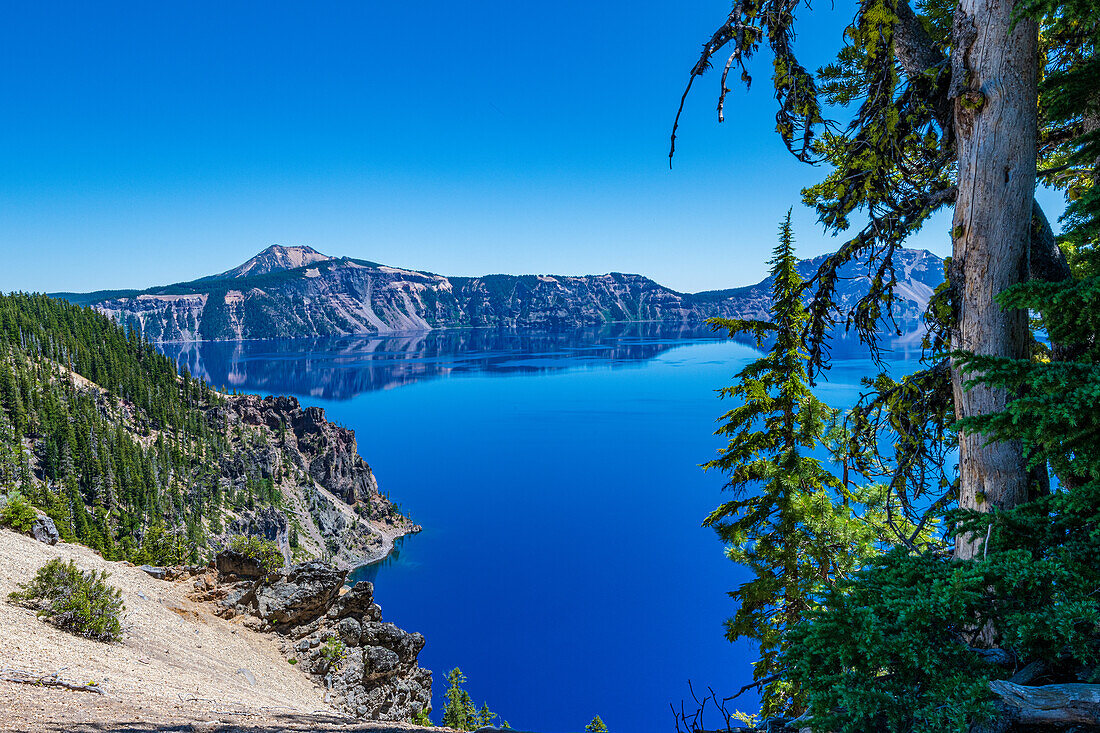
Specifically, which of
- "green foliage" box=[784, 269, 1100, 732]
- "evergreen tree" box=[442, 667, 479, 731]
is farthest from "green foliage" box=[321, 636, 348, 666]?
"evergreen tree" box=[442, 667, 479, 731]

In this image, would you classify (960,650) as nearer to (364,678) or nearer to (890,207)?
(890,207)

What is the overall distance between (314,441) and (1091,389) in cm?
12042

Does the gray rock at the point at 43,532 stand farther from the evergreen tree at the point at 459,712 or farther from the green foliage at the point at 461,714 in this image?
the green foliage at the point at 461,714

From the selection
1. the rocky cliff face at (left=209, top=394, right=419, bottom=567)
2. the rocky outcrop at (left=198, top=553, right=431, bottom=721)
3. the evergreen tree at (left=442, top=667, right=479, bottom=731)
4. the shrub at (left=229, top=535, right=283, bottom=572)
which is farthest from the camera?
the rocky cliff face at (left=209, top=394, right=419, bottom=567)

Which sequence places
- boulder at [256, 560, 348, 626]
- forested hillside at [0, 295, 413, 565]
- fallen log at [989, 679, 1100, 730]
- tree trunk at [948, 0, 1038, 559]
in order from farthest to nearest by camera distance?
1. forested hillside at [0, 295, 413, 565]
2. boulder at [256, 560, 348, 626]
3. tree trunk at [948, 0, 1038, 559]
4. fallen log at [989, 679, 1100, 730]

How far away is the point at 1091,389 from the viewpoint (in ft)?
8.95

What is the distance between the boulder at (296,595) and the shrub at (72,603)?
171 inches

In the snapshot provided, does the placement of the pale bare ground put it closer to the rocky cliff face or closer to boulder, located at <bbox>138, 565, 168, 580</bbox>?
boulder, located at <bbox>138, 565, 168, 580</bbox>

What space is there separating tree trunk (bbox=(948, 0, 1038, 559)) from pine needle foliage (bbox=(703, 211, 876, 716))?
4.91m

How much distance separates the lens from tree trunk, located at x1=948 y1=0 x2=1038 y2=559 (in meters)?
3.92

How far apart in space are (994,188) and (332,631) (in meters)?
16.1

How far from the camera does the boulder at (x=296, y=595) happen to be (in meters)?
14.2

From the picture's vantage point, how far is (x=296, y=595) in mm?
14477

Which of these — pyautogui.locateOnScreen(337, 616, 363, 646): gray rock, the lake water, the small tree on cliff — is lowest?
the lake water
